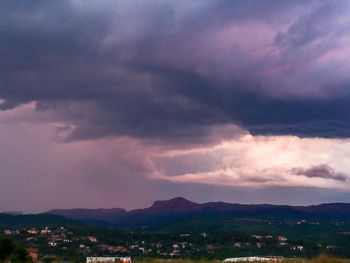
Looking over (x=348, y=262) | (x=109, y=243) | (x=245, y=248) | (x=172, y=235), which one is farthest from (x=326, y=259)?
(x=172, y=235)

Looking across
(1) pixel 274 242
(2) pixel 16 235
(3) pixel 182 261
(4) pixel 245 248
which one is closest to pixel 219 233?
(1) pixel 274 242

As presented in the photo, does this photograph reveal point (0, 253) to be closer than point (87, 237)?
Yes

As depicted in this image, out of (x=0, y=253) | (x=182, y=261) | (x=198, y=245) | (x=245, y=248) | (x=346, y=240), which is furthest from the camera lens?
(x=346, y=240)

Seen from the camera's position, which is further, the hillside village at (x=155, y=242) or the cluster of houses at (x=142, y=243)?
the cluster of houses at (x=142, y=243)

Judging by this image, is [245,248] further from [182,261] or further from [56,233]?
[182,261]

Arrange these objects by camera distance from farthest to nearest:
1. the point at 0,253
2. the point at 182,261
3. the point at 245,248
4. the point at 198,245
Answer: the point at 198,245, the point at 245,248, the point at 0,253, the point at 182,261

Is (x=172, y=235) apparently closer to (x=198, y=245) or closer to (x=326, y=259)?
(x=198, y=245)

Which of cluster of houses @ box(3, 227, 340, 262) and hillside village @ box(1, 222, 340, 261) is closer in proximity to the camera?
hillside village @ box(1, 222, 340, 261)

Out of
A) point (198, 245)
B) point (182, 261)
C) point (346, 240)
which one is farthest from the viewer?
point (346, 240)

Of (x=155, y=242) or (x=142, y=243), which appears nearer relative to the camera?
(x=142, y=243)
